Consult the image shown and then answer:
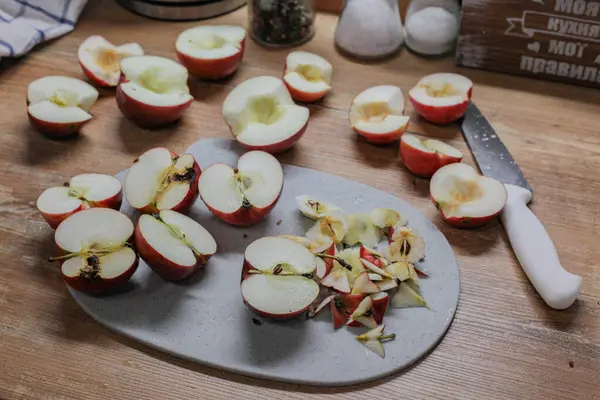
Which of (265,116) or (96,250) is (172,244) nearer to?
(96,250)

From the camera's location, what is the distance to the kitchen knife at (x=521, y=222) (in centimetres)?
98

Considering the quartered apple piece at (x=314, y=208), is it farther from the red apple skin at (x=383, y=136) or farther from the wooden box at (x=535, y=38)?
the wooden box at (x=535, y=38)

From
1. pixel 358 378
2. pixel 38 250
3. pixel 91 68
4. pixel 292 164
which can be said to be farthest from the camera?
pixel 91 68

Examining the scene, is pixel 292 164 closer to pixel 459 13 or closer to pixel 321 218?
pixel 321 218

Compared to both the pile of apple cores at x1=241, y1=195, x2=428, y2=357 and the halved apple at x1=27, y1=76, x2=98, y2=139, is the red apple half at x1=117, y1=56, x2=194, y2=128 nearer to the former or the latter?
the halved apple at x1=27, y1=76, x2=98, y2=139

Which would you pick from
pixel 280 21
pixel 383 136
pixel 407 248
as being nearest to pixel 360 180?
pixel 383 136

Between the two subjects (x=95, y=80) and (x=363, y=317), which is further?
(x=95, y=80)

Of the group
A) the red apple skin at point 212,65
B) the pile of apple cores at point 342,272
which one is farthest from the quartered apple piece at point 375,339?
the red apple skin at point 212,65

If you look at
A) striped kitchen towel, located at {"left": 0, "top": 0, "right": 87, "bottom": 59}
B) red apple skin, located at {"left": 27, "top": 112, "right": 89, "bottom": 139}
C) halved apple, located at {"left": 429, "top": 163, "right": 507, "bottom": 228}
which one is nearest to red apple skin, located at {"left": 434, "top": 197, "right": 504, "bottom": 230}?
halved apple, located at {"left": 429, "top": 163, "right": 507, "bottom": 228}

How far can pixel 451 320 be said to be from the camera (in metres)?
0.98

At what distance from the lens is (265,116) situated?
1.22m

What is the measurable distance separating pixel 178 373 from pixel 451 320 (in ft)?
1.15

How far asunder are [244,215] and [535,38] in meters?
0.62

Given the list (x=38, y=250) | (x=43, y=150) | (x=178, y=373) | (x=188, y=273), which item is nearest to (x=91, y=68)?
(x=43, y=150)
